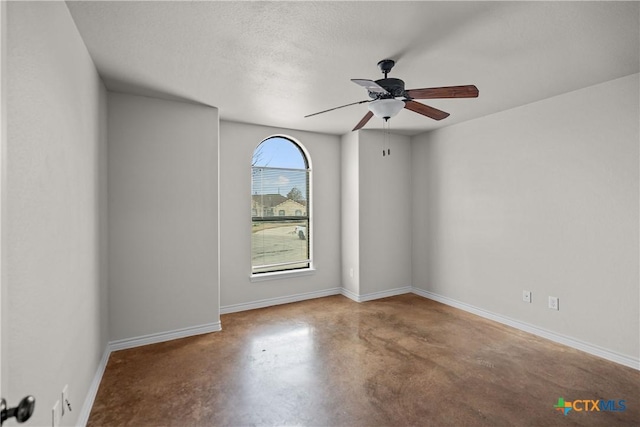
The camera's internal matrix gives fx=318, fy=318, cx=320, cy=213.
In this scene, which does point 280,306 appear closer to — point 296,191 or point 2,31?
point 296,191

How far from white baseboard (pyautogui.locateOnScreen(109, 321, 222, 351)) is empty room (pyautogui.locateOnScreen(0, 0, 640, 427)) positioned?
2 cm

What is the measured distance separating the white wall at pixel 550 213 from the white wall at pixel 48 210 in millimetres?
3878

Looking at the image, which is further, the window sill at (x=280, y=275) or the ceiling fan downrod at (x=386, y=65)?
the window sill at (x=280, y=275)

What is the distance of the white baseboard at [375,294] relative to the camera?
4.50 meters

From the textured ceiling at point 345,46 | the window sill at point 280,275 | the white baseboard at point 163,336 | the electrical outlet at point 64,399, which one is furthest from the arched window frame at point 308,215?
the electrical outlet at point 64,399

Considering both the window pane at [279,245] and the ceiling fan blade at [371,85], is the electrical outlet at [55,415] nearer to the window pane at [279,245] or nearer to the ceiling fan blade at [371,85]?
the ceiling fan blade at [371,85]

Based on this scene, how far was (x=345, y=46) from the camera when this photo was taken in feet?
7.07

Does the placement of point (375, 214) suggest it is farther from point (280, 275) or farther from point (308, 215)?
point (280, 275)

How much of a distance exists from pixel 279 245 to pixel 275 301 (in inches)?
29.9

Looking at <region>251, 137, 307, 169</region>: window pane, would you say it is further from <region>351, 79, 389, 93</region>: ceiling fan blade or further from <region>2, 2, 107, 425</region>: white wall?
<region>351, 79, 389, 93</region>: ceiling fan blade

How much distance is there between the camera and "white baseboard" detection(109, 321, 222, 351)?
2989 millimetres

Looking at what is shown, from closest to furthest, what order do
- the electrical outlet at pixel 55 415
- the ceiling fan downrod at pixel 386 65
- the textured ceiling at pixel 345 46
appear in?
the electrical outlet at pixel 55 415 < the textured ceiling at pixel 345 46 < the ceiling fan downrod at pixel 386 65

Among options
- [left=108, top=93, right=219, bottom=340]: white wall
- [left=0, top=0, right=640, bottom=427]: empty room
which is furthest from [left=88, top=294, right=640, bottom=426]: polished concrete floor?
[left=108, top=93, right=219, bottom=340]: white wall

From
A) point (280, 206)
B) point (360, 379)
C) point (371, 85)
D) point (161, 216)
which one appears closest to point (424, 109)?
point (371, 85)
